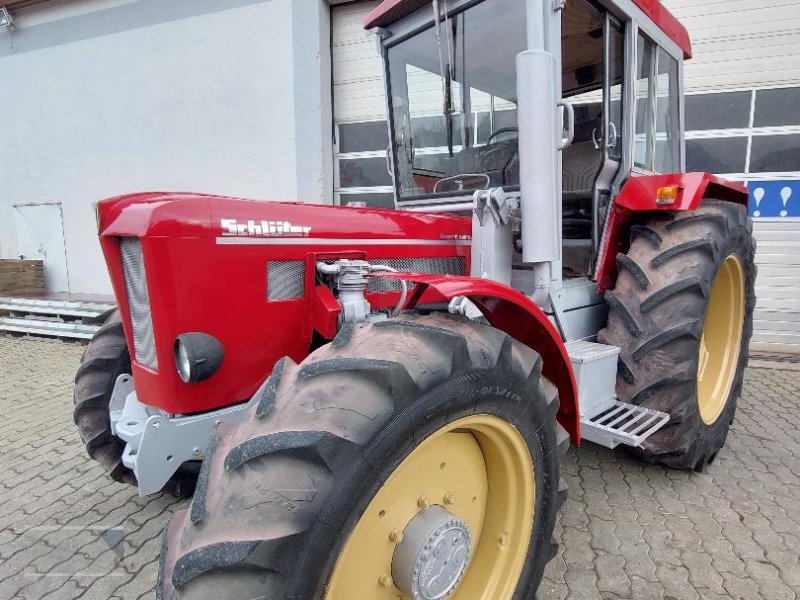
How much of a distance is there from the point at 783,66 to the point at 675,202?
4.18 meters

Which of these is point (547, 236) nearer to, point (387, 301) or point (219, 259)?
point (387, 301)

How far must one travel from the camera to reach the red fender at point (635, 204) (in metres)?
2.60

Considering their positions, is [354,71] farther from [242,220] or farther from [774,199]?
[242,220]

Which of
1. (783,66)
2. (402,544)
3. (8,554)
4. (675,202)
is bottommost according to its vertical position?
(8,554)

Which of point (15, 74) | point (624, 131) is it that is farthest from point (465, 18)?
point (15, 74)

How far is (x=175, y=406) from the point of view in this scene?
1.73m

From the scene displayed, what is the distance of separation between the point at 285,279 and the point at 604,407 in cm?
155

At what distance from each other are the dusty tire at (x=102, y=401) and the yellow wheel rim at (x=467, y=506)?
1311mm

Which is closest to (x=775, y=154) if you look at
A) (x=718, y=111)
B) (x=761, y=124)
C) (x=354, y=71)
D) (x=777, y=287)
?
(x=761, y=124)

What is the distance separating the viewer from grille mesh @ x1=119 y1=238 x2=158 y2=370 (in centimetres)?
174

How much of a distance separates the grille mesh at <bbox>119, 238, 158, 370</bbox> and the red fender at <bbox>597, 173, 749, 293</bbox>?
2.14 metres

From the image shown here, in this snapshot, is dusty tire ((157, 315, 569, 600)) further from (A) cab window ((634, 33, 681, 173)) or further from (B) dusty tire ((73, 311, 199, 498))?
(A) cab window ((634, 33, 681, 173))

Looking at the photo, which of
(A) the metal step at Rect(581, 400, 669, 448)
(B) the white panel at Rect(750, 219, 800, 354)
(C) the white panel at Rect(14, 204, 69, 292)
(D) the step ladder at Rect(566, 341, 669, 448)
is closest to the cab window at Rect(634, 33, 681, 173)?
(D) the step ladder at Rect(566, 341, 669, 448)

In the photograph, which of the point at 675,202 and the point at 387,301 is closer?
the point at 387,301
